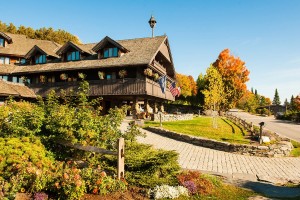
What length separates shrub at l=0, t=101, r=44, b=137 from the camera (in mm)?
8969

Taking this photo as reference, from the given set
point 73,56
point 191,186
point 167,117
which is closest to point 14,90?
point 73,56

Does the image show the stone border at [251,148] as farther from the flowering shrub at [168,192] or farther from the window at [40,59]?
the window at [40,59]

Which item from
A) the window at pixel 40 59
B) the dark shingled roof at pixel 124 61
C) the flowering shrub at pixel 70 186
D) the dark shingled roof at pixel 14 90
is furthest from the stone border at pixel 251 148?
the window at pixel 40 59

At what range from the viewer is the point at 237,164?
1338cm

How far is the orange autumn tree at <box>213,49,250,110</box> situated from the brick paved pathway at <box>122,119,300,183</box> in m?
40.1

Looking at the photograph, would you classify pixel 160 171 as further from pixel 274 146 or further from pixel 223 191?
pixel 274 146

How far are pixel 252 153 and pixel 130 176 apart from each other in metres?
10.4

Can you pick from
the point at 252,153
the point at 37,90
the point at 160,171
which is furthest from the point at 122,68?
the point at 160,171

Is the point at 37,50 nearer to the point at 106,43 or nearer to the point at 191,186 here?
the point at 106,43

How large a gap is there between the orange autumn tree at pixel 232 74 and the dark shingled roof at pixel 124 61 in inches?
1017

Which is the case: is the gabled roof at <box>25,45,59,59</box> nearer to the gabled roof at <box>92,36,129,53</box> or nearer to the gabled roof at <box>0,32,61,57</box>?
the gabled roof at <box>0,32,61,57</box>

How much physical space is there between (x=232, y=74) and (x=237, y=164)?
44.6 metres

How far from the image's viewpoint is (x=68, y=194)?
21.1ft

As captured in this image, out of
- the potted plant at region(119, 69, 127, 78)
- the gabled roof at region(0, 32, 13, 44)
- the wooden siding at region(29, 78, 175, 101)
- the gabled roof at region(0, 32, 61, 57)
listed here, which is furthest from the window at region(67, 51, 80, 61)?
the gabled roof at region(0, 32, 13, 44)
